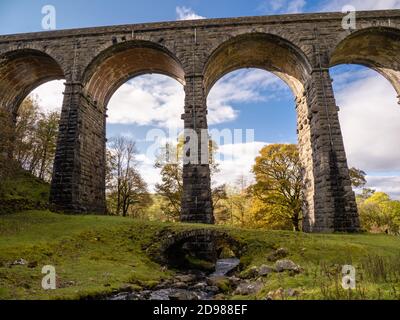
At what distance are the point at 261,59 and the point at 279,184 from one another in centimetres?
1117

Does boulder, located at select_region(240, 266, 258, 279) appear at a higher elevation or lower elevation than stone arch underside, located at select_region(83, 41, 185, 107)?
lower

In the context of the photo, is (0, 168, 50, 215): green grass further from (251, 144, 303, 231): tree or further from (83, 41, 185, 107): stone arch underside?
(251, 144, 303, 231): tree

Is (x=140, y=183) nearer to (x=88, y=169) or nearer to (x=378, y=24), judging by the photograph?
(x=88, y=169)

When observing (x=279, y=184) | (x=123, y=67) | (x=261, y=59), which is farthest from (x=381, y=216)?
(x=123, y=67)

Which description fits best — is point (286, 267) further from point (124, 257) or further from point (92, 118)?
point (92, 118)

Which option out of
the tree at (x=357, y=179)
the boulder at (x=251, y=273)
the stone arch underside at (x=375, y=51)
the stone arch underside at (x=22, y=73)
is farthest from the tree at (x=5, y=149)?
the tree at (x=357, y=179)

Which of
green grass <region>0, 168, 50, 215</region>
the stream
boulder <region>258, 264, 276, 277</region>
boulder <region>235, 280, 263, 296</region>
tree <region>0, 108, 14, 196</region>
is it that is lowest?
the stream

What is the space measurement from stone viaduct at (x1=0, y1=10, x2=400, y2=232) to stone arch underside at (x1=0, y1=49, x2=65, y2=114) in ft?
0.36

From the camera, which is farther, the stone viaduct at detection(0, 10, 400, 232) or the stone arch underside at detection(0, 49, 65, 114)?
the stone arch underside at detection(0, 49, 65, 114)

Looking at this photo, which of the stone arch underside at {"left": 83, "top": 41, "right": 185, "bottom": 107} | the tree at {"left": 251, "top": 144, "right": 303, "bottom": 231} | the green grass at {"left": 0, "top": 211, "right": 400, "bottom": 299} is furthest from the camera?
the tree at {"left": 251, "top": 144, "right": 303, "bottom": 231}

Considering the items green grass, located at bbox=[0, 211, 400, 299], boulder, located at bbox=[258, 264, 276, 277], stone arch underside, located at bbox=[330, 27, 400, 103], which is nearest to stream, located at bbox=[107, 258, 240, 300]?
green grass, located at bbox=[0, 211, 400, 299]

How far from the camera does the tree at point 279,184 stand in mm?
25531

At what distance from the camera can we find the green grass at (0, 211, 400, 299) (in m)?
6.13

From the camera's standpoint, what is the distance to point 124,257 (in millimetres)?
10523
